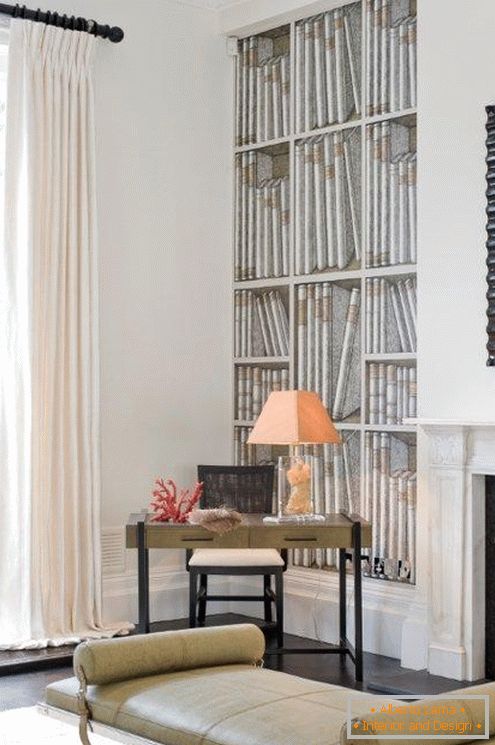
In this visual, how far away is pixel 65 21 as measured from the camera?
605 cm

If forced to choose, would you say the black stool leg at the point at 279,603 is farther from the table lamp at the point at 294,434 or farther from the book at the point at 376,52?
the book at the point at 376,52

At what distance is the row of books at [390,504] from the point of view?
5.79 meters

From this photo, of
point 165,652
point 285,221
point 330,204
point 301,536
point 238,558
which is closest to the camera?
point 165,652

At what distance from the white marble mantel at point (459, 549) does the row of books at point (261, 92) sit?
82.7 inches

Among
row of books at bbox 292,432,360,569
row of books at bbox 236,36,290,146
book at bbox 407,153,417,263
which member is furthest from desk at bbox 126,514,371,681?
row of books at bbox 236,36,290,146

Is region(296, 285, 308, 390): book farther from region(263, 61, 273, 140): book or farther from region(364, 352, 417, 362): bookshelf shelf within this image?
region(263, 61, 273, 140): book

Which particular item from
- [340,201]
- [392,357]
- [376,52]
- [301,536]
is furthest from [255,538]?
[376,52]

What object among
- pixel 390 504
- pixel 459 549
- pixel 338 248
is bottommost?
pixel 459 549

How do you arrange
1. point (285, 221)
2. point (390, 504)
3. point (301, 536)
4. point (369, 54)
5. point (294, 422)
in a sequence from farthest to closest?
point (285, 221) → point (369, 54) → point (390, 504) → point (294, 422) → point (301, 536)

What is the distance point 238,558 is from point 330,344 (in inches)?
48.3

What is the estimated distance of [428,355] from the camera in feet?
18.3

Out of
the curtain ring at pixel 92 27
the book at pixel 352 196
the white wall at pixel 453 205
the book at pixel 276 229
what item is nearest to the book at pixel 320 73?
the book at pixel 352 196

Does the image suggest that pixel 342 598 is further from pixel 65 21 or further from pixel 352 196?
pixel 65 21

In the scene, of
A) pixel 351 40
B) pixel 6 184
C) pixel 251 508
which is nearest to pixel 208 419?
pixel 251 508
